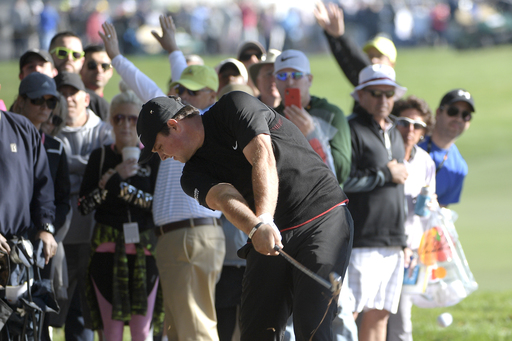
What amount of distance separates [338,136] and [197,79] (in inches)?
47.2

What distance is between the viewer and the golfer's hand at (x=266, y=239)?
357cm

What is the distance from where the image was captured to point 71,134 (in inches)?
249

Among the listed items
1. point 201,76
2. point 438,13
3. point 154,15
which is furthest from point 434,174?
point 438,13

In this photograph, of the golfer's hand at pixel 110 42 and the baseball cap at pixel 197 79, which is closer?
the baseball cap at pixel 197 79

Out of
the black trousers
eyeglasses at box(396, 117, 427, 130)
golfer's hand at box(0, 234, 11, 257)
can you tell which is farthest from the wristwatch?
eyeglasses at box(396, 117, 427, 130)

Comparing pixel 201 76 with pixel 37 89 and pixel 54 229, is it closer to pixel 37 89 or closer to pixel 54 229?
pixel 37 89

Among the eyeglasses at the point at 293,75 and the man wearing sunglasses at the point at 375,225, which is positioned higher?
the eyeglasses at the point at 293,75

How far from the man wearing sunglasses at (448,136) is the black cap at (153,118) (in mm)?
3652

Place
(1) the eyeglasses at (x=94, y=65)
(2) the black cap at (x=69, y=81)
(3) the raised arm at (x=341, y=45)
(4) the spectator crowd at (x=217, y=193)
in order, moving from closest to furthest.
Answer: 1. (4) the spectator crowd at (x=217, y=193)
2. (2) the black cap at (x=69, y=81)
3. (3) the raised arm at (x=341, y=45)
4. (1) the eyeglasses at (x=94, y=65)

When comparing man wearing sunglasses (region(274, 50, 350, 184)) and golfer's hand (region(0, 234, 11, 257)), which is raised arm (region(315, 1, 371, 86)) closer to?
man wearing sunglasses (region(274, 50, 350, 184))

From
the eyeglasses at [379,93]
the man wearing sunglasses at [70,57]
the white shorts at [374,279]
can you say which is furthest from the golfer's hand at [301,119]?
the man wearing sunglasses at [70,57]

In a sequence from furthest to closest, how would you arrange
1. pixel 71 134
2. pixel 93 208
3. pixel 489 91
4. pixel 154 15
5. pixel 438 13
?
pixel 438 13 < pixel 154 15 < pixel 489 91 < pixel 71 134 < pixel 93 208

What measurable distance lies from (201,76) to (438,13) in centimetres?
3644

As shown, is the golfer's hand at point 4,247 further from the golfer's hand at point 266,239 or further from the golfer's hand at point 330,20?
the golfer's hand at point 330,20
